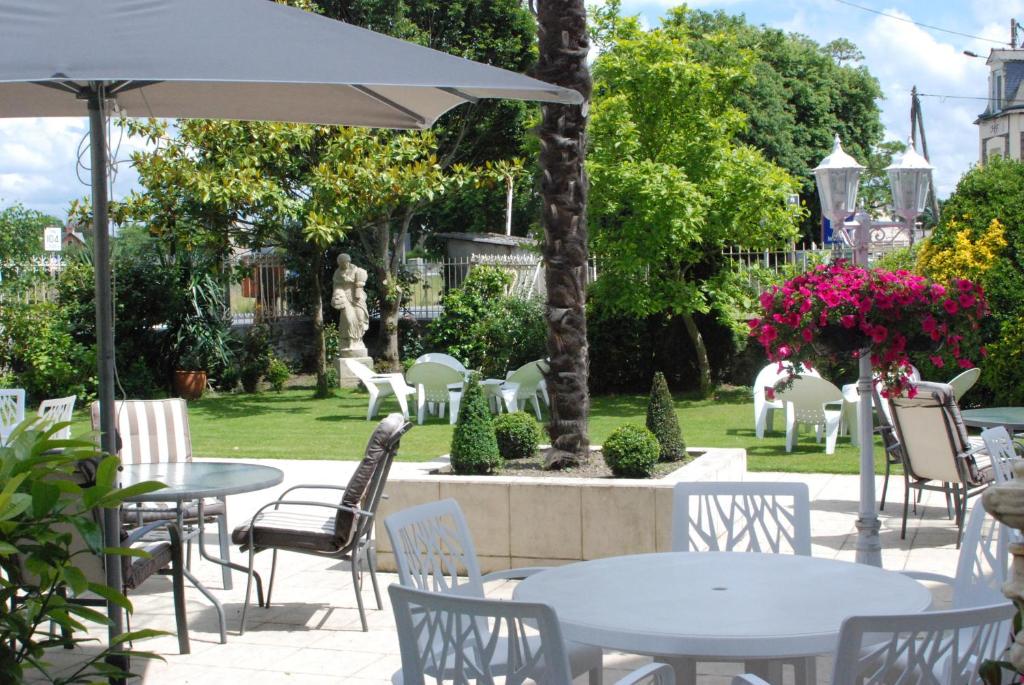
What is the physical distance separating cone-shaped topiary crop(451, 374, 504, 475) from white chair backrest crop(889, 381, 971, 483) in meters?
2.60

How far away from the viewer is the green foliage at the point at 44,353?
17.1 m

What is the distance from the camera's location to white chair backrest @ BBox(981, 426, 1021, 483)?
5.17 metres

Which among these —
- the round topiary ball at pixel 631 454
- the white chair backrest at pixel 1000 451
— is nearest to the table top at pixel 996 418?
the white chair backrest at pixel 1000 451

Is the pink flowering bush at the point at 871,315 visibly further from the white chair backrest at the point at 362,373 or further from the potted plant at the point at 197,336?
the potted plant at the point at 197,336

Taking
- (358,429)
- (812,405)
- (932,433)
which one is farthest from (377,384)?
(932,433)

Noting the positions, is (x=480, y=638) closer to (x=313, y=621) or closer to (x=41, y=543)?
(x=41, y=543)

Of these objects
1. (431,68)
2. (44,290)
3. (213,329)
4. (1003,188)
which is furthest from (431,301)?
(431,68)

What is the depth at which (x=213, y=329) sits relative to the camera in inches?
727

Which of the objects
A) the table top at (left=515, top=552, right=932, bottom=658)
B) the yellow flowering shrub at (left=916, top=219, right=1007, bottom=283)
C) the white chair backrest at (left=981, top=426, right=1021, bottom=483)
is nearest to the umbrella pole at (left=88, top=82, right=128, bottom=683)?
the table top at (left=515, top=552, right=932, bottom=658)

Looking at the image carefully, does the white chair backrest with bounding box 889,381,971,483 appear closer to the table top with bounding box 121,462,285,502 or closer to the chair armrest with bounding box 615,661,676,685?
the table top with bounding box 121,462,285,502

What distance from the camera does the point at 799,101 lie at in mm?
33656

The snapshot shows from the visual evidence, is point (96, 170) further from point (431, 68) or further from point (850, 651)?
point (850, 651)

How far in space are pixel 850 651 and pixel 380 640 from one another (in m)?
3.25

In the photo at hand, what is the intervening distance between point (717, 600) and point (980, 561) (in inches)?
41.6
